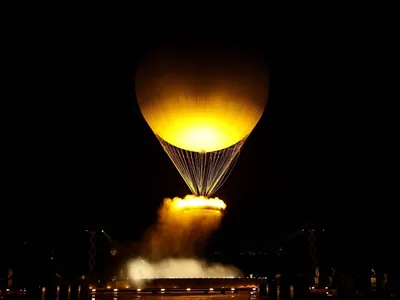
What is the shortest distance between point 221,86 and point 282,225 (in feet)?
58.8

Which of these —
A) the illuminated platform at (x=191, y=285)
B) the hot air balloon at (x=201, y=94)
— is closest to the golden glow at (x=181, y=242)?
the illuminated platform at (x=191, y=285)

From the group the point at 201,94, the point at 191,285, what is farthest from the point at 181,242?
the point at 201,94

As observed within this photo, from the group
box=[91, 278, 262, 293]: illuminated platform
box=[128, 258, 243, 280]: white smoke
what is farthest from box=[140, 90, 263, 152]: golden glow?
box=[91, 278, 262, 293]: illuminated platform

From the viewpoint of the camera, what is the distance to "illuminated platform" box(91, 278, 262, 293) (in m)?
21.2

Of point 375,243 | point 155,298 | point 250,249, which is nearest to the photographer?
point 155,298

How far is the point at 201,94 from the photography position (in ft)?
70.4

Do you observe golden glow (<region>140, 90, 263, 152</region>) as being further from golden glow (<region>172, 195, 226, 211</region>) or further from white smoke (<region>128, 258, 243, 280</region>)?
white smoke (<region>128, 258, 243, 280</region>)

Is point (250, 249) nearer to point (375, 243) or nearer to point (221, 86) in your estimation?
point (375, 243)

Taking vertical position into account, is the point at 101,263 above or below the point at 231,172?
below

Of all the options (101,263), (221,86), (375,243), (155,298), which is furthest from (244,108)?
(101,263)

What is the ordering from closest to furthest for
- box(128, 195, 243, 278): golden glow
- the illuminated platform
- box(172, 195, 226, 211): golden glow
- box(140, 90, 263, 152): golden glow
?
the illuminated platform
box(140, 90, 263, 152): golden glow
box(172, 195, 226, 211): golden glow
box(128, 195, 243, 278): golden glow

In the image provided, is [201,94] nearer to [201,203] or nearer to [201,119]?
[201,119]

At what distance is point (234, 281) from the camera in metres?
21.8

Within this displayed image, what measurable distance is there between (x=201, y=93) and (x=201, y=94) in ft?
0.13
